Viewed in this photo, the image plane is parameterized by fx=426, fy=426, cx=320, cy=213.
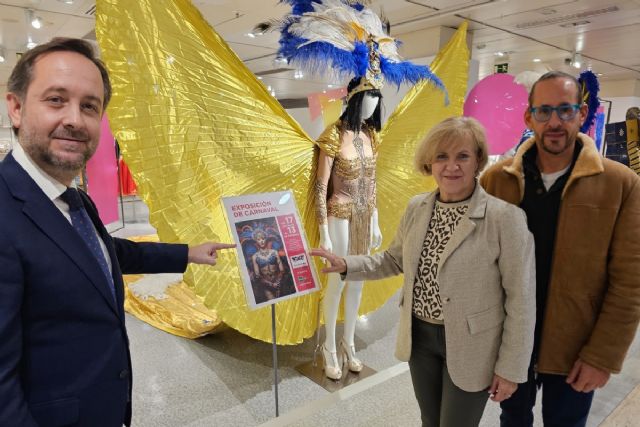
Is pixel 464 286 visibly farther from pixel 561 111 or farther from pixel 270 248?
pixel 270 248

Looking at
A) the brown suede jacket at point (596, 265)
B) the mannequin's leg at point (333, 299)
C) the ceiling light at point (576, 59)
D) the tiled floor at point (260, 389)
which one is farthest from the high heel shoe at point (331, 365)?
the ceiling light at point (576, 59)

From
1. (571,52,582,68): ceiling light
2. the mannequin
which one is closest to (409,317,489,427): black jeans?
the mannequin

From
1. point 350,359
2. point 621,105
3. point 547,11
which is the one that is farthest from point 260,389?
point 621,105

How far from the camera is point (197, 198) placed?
212 cm

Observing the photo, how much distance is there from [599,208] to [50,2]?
17.8 ft

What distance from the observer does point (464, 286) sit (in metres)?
1.27

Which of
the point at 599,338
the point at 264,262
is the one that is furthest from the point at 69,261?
the point at 599,338

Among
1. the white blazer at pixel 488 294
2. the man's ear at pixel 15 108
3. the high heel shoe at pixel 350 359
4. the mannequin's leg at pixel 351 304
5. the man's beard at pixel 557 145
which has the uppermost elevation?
the man's ear at pixel 15 108

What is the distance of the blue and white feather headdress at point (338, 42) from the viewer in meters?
2.15

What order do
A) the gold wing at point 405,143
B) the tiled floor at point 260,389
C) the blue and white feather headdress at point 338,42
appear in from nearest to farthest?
the blue and white feather headdress at point 338,42
the tiled floor at point 260,389
the gold wing at point 405,143

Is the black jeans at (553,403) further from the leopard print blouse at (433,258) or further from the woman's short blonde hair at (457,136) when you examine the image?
the woman's short blonde hair at (457,136)

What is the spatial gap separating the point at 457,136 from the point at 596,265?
0.61m

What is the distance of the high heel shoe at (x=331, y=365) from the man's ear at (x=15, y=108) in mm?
2168

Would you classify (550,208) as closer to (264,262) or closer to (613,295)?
(613,295)
